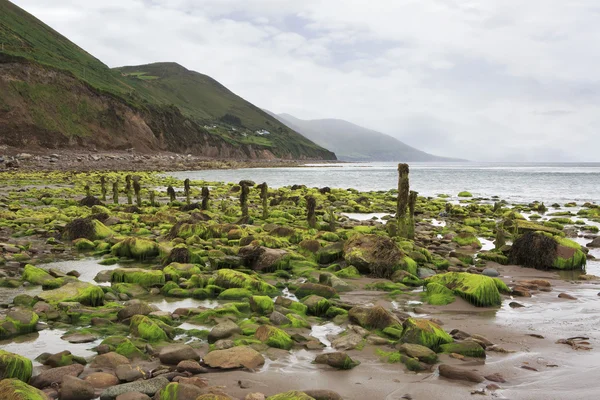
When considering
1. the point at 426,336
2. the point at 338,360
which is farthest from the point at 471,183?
the point at 338,360

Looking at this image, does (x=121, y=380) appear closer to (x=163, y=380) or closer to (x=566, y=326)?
(x=163, y=380)

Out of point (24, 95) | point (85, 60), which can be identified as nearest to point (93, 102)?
point (24, 95)

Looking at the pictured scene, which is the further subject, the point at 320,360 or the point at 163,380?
the point at 320,360

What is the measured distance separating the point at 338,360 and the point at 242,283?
4.10 m

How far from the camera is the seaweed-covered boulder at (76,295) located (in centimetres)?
839

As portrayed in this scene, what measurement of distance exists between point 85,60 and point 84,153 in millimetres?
71255

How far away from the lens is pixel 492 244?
1681 centimetres

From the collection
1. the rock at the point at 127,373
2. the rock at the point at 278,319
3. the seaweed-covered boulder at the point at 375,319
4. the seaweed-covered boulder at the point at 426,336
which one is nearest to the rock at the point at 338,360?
the seaweed-covered boulder at the point at 426,336

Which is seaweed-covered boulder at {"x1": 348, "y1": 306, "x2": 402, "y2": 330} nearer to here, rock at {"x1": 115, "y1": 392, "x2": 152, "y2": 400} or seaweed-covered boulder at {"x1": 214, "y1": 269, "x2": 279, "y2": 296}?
seaweed-covered boulder at {"x1": 214, "y1": 269, "x2": 279, "y2": 296}

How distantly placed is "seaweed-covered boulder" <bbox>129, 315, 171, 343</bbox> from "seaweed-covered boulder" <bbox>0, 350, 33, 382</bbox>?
5.47 ft

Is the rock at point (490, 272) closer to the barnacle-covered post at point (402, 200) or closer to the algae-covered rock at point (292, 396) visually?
the barnacle-covered post at point (402, 200)

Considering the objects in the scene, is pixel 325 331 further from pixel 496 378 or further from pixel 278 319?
pixel 496 378

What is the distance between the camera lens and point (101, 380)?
5.38 metres

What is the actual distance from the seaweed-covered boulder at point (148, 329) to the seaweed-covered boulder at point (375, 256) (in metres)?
5.67
